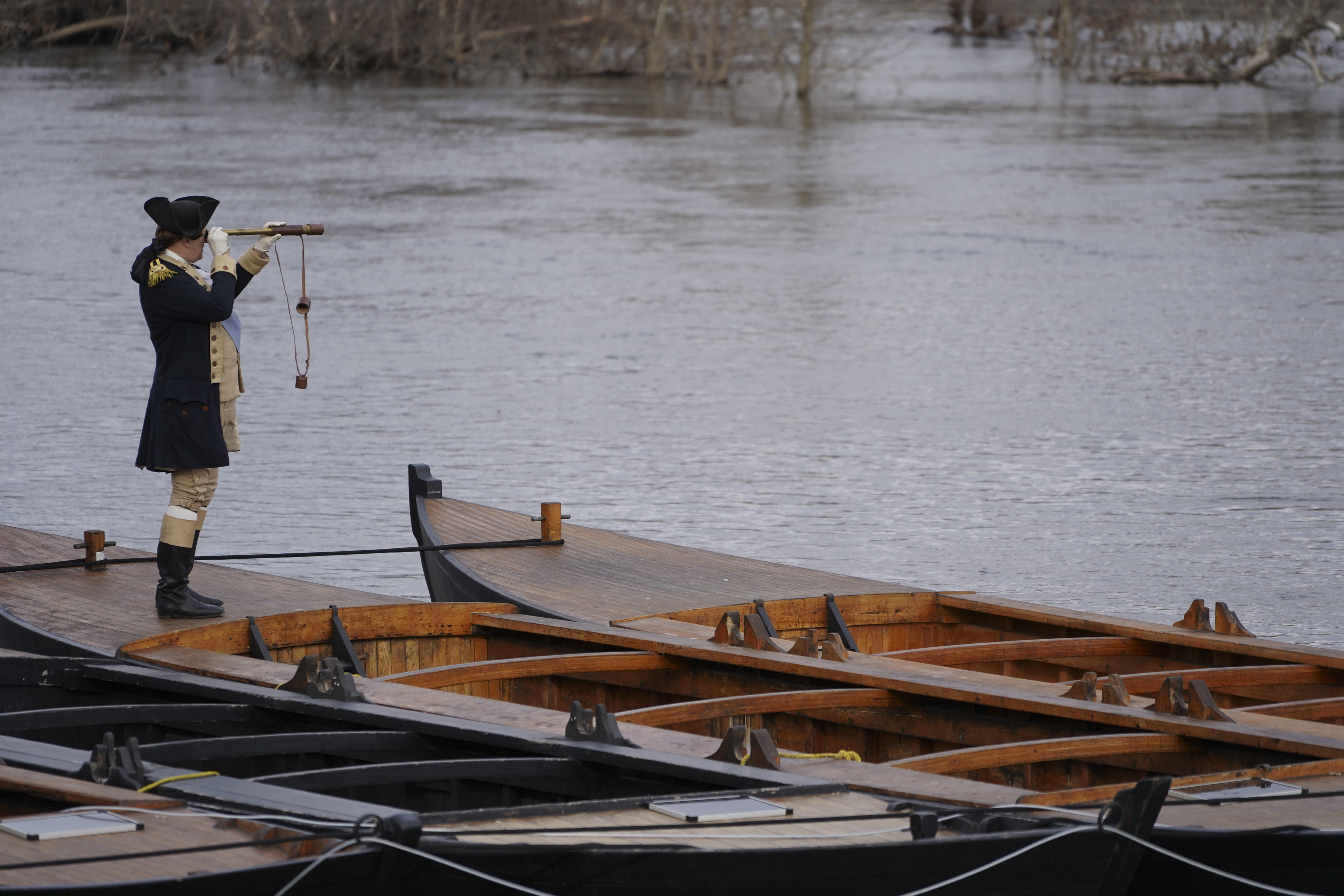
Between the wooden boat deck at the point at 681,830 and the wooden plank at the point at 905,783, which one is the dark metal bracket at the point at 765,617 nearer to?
the wooden plank at the point at 905,783

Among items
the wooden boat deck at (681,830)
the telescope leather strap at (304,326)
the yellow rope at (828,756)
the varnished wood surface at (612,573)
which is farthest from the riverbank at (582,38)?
the wooden boat deck at (681,830)

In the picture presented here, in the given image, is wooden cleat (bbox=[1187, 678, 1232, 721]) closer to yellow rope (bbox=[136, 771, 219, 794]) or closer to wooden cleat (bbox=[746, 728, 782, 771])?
wooden cleat (bbox=[746, 728, 782, 771])

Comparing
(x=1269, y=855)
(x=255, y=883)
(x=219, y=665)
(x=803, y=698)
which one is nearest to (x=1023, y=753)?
(x=803, y=698)

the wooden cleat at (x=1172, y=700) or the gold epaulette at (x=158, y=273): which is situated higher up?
the gold epaulette at (x=158, y=273)

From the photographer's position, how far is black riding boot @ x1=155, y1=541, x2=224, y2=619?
6.75 meters

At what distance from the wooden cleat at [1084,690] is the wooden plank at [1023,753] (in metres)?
0.39

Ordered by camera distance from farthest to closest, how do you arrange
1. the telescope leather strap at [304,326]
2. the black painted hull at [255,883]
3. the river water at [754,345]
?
the river water at [754,345], the telescope leather strap at [304,326], the black painted hull at [255,883]

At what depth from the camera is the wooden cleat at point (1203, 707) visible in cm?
535

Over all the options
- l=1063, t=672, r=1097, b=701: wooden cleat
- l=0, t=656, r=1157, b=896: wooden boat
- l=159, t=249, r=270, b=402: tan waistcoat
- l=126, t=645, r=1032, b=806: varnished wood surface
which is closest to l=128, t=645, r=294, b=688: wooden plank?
l=126, t=645, r=1032, b=806: varnished wood surface

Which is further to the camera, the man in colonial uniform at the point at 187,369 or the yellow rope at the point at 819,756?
the man in colonial uniform at the point at 187,369

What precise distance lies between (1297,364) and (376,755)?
36.9 ft

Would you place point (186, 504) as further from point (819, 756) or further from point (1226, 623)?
point (1226, 623)

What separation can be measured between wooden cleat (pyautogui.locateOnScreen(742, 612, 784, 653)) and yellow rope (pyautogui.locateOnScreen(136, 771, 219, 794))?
2.12 m

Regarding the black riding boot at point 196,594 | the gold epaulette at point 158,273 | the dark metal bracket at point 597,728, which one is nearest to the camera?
the dark metal bracket at point 597,728
